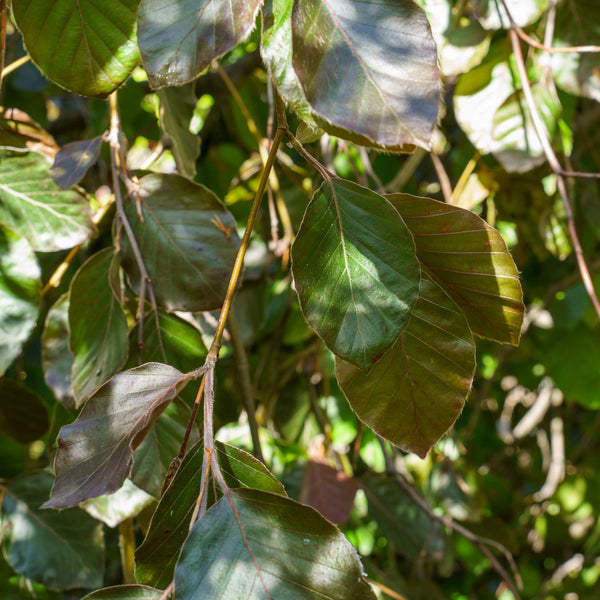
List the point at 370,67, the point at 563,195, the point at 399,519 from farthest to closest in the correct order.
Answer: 1. the point at 399,519
2. the point at 563,195
3. the point at 370,67

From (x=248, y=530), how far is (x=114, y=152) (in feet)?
1.32

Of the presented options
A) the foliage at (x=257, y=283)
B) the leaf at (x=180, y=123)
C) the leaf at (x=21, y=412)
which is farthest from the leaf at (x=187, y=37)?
the leaf at (x=21, y=412)

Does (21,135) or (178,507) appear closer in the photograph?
(178,507)

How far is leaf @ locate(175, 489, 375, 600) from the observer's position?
321 mm

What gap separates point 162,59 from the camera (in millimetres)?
374

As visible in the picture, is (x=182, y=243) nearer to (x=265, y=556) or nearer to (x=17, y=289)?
(x=17, y=289)

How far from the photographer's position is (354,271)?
389 mm

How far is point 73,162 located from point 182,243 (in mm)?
145

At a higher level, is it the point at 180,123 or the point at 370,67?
the point at 370,67

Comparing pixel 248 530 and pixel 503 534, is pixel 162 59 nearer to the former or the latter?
pixel 248 530

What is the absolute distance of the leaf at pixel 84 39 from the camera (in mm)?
461

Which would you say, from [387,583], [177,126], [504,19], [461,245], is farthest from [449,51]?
[387,583]

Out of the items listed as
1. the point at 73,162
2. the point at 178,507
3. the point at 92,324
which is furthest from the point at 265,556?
the point at 73,162

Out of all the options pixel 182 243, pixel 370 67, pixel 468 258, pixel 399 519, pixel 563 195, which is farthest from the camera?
pixel 399 519
